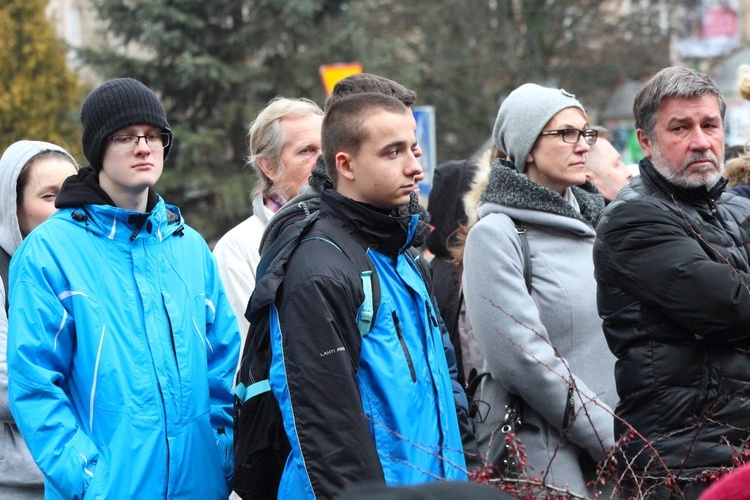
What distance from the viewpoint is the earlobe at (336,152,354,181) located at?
4.00 metres

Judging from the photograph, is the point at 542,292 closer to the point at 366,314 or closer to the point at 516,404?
the point at 516,404

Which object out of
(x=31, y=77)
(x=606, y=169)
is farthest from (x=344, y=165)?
(x=31, y=77)

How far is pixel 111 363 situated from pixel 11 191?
125 cm

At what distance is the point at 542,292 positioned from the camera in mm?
4711

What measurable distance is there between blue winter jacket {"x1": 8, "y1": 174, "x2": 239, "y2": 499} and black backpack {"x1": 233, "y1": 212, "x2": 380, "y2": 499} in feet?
0.80

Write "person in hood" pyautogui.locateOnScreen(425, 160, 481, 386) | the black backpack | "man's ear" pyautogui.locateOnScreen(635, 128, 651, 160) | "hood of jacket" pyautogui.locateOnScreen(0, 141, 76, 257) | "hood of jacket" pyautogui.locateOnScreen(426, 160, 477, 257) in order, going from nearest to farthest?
the black backpack, "man's ear" pyautogui.locateOnScreen(635, 128, 651, 160), "hood of jacket" pyautogui.locateOnScreen(0, 141, 76, 257), "person in hood" pyautogui.locateOnScreen(425, 160, 481, 386), "hood of jacket" pyautogui.locateOnScreen(426, 160, 477, 257)

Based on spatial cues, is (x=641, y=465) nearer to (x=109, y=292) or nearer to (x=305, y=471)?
(x=305, y=471)

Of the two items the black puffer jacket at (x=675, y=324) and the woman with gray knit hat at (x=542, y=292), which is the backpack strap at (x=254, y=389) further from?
the black puffer jacket at (x=675, y=324)

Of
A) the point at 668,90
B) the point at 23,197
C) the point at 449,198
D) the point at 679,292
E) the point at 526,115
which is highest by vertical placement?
the point at 668,90

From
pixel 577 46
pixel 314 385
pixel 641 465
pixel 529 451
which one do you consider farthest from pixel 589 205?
pixel 577 46

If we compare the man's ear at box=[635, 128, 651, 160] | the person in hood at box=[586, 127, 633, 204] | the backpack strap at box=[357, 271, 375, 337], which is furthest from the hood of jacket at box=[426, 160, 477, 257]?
the backpack strap at box=[357, 271, 375, 337]

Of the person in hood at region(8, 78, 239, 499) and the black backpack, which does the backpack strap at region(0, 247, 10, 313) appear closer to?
the person in hood at region(8, 78, 239, 499)

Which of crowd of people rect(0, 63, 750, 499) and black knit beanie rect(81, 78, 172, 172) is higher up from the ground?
black knit beanie rect(81, 78, 172, 172)

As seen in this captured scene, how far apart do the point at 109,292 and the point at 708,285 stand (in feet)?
6.66
